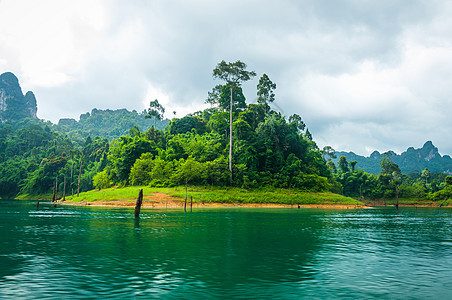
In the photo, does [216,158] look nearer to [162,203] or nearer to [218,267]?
[162,203]

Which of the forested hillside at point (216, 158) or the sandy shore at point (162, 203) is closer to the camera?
the sandy shore at point (162, 203)

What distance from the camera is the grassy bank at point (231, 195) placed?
76.8 metres

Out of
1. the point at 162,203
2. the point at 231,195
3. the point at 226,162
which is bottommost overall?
the point at 162,203

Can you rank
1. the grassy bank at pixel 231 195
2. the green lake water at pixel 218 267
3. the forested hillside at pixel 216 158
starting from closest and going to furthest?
the green lake water at pixel 218 267 → the grassy bank at pixel 231 195 → the forested hillside at pixel 216 158

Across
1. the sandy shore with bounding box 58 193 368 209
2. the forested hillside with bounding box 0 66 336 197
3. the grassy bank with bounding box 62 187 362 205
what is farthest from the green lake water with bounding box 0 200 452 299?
the forested hillside with bounding box 0 66 336 197

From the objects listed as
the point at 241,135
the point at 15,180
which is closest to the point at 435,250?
the point at 241,135

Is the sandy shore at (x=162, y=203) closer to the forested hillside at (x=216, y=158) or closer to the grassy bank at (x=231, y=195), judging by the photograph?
the grassy bank at (x=231, y=195)

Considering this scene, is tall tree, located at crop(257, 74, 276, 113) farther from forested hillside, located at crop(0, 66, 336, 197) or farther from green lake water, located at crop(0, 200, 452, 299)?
green lake water, located at crop(0, 200, 452, 299)

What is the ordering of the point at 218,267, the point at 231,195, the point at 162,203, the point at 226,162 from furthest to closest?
1. the point at 226,162
2. the point at 231,195
3. the point at 162,203
4. the point at 218,267

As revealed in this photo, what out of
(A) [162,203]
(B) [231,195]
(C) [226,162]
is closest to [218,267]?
(A) [162,203]

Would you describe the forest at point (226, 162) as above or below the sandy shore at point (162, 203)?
above

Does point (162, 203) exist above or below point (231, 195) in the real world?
below

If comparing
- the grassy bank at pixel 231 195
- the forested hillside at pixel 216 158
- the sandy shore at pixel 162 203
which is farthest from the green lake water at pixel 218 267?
the forested hillside at pixel 216 158

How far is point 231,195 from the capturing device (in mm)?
80500
